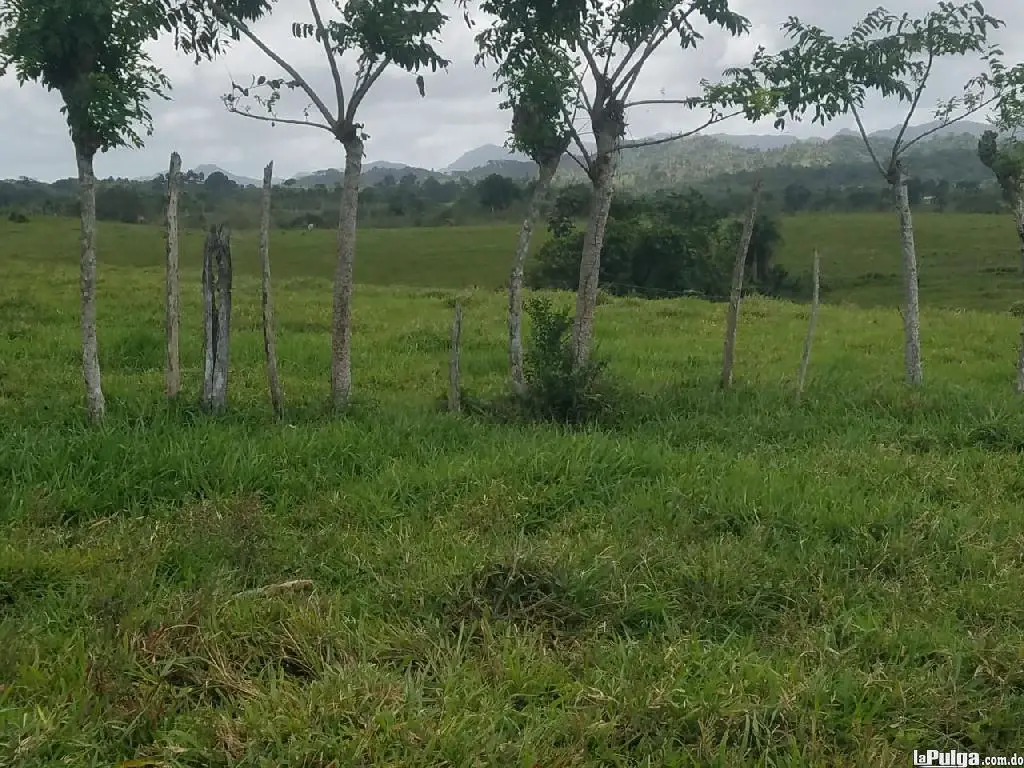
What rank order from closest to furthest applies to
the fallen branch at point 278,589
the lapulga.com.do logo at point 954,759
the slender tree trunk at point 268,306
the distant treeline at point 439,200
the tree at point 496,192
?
the lapulga.com.do logo at point 954,759, the fallen branch at point 278,589, the slender tree trunk at point 268,306, the distant treeline at point 439,200, the tree at point 496,192

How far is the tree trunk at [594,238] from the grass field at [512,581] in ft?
3.60

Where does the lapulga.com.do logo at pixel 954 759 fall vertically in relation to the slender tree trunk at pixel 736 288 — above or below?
below

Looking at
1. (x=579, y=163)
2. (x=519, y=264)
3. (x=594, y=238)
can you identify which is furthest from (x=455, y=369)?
(x=579, y=163)

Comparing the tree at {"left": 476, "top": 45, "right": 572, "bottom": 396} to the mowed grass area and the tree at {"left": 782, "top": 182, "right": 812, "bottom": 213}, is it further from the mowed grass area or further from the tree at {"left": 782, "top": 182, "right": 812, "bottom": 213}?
the tree at {"left": 782, "top": 182, "right": 812, "bottom": 213}

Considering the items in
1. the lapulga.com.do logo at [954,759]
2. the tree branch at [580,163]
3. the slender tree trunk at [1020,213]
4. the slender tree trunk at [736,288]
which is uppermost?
the tree branch at [580,163]

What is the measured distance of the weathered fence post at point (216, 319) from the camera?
306 inches

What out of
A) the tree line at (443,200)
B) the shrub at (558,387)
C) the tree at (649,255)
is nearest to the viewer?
the shrub at (558,387)

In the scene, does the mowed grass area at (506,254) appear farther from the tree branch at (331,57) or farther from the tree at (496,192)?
the tree branch at (331,57)

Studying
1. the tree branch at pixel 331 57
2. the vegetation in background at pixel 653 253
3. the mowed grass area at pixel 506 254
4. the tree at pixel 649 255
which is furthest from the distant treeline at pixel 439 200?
the tree branch at pixel 331 57

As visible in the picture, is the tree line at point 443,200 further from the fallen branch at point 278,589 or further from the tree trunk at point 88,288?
the fallen branch at point 278,589

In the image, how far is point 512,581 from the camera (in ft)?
15.4

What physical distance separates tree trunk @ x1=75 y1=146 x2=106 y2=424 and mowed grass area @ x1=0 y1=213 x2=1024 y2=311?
24273 mm

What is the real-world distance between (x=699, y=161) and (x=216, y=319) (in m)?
136

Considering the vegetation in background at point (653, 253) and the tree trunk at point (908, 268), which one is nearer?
the tree trunk at point (908, 268)
